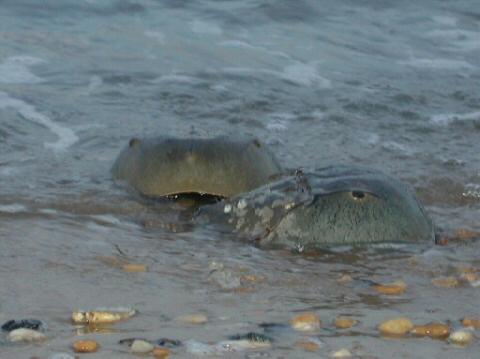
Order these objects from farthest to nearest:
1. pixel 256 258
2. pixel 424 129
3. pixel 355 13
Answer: pixel 355 13 → pixel 424 129 → pixel 256 258

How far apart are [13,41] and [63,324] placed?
638 centimetres

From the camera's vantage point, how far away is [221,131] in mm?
5488

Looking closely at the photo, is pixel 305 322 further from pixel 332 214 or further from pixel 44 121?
pixel 44 121

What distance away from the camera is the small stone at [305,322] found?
10.7ft

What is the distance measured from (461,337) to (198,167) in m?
2.20

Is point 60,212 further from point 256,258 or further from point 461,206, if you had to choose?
point 461,206

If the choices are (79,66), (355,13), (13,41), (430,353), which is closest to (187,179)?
(430,353)

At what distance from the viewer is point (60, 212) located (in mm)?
4883

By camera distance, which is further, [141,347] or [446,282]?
[446,282]

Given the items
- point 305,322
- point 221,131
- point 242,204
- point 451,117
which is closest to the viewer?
point 305,322

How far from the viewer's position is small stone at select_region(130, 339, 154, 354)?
2.95 metres

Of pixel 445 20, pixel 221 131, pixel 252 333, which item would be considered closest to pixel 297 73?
pixel 221 131

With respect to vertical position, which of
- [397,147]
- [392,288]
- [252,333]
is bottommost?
[397,147]

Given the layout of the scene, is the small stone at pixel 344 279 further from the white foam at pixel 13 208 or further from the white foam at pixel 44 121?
the white foam at pixel 44 121
